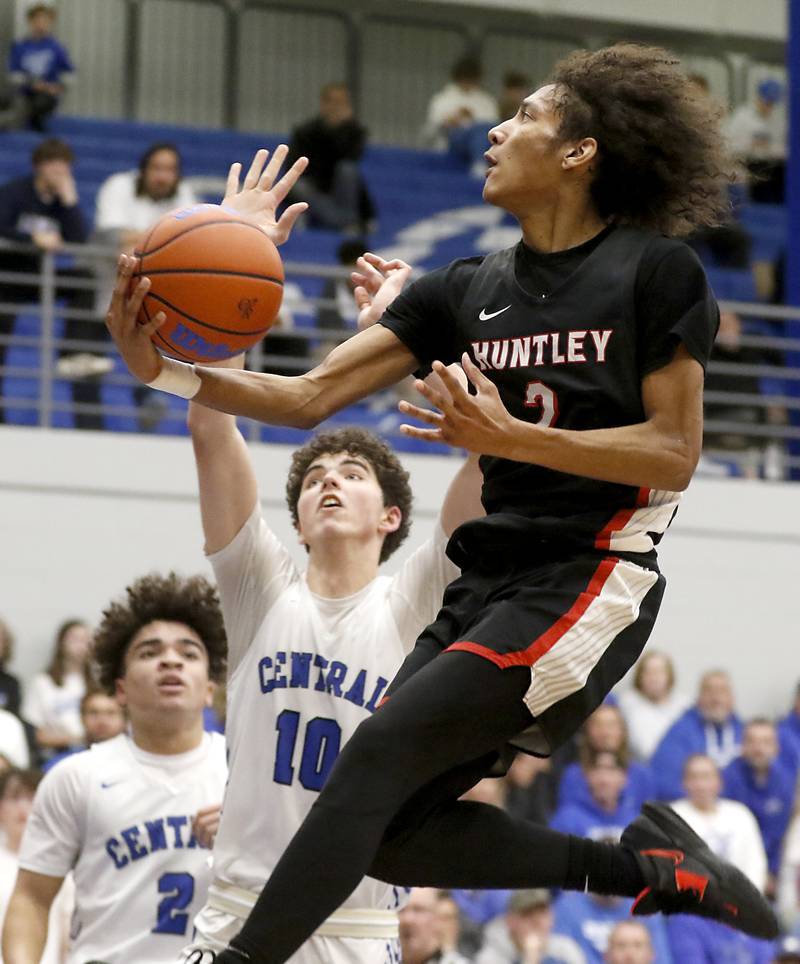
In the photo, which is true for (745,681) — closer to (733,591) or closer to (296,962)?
(733,591)

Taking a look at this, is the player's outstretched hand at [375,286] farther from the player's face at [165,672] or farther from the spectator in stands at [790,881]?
the spectator in stands at [790,881]

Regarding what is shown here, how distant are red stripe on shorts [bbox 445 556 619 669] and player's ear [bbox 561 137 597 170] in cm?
85

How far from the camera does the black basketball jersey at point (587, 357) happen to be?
379 cm

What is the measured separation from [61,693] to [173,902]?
3.96 metres

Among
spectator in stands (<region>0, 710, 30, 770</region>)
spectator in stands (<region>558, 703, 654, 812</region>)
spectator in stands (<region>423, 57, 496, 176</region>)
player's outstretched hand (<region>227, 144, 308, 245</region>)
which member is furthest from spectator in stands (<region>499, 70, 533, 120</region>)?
player's outstretched hand (<region>227, 144, 308, 245</region>)

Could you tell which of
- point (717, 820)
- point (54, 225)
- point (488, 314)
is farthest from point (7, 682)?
point (488, 314)

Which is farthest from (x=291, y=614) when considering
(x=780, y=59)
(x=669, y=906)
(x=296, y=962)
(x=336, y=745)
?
(x=780, y=59)

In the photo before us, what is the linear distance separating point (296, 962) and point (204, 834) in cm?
64

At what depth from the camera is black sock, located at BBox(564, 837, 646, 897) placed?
4.08m

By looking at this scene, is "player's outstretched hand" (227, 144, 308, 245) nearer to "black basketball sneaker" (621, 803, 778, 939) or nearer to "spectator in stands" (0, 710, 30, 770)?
"black basketball sneaker" (621, 803, 778, 939)

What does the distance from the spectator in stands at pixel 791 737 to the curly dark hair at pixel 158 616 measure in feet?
16.4

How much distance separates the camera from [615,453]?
3668 mm

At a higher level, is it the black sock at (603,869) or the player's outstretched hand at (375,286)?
the player's outstretched hand at (375,286)

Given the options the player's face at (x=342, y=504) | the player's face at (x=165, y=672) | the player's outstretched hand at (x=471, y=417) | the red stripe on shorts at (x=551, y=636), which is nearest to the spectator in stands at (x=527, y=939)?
the player's face at (x=165, y=672)
